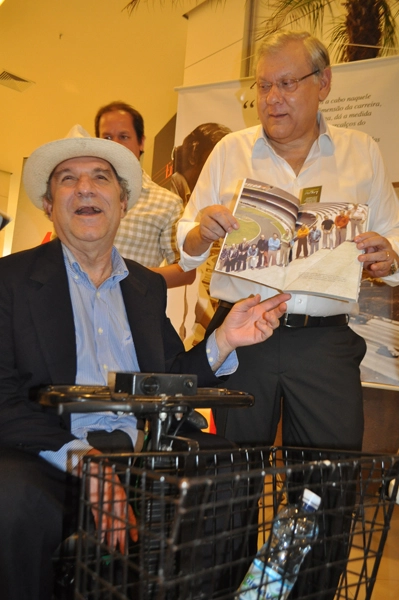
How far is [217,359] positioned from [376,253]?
0.56m

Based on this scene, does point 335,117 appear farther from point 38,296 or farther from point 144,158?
point 144,158

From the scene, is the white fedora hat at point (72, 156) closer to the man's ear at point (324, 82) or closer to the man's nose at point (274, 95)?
the man's nose at point (274, 95)

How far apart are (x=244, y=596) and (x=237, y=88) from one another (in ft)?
10.0

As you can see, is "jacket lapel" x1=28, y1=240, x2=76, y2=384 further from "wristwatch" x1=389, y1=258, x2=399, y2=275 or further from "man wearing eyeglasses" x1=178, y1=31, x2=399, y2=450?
"wristwatch" x1=389, y1=258, x2=399, y2=275

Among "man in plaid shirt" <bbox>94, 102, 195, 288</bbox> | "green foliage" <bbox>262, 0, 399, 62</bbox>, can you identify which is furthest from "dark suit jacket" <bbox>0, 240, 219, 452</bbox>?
"green foliage" <bbox>262, 0, 399, 62</bbox>

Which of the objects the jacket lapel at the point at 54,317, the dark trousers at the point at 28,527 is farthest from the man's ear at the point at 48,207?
the dark trousers at the point at 28,527

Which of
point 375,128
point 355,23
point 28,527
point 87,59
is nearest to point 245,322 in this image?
point 28,527

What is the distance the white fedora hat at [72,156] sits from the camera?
1757 millimetres

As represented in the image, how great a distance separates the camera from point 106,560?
1013mm

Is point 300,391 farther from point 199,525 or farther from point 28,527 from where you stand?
point 199,525

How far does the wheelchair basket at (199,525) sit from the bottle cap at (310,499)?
0.05 ft

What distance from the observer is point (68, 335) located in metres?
1.50

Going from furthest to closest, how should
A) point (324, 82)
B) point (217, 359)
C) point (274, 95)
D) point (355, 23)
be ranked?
1. point (355, 23)
2. point (324, 82)
3. point (274, 95)
4. point (217, 359)

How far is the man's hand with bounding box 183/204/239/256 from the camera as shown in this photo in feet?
5.55
